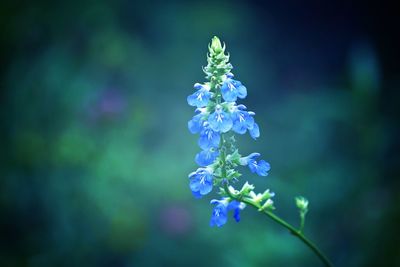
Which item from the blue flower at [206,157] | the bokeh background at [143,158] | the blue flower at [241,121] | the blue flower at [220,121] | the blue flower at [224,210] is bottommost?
the blue flower at [224,210]

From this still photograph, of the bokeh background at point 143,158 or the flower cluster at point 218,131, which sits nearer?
the flower cluster at point 218,131

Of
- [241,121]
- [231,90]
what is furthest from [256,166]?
[231,90]

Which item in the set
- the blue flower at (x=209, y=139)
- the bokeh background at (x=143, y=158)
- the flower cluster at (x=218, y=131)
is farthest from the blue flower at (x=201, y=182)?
the bokeh background at (x=143, y=158)

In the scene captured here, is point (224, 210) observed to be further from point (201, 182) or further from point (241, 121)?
point (241, 121)

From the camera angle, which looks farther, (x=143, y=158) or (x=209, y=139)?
(x=143, y=158)

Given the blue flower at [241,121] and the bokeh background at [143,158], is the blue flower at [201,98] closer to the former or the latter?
the blue flower at [241,121]

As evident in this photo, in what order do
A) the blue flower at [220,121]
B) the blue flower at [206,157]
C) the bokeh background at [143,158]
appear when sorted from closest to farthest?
the blue flower at [220,121] < the blue flower at [206,157] < the bokeh background at [143,158]

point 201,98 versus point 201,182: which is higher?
point 201,98
